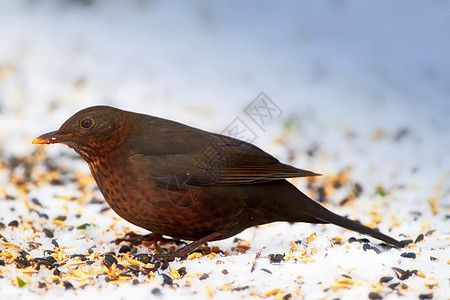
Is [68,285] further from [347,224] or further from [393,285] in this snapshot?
[347,224]

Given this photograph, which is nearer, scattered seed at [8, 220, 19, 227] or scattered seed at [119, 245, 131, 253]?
scattered seed at [119, 245, 131, 253]

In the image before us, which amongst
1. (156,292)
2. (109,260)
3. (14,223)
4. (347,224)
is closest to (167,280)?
(156,292)

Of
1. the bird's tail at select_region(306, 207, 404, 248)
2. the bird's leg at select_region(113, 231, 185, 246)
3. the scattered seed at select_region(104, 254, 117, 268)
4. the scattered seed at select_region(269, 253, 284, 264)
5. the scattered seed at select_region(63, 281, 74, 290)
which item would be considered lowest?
the scattered seed at select_region(63, 281, 74, 290)

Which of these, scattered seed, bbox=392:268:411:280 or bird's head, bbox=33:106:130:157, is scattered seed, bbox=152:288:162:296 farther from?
scattered seed, bbox=392:268:411:280

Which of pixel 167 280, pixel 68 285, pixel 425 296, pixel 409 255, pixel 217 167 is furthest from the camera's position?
pixel 217 167

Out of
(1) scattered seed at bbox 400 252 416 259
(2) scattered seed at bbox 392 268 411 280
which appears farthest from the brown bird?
(2) scattered seed at bbox 392 268 411 280

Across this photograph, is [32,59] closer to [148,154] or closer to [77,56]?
[77,56]
